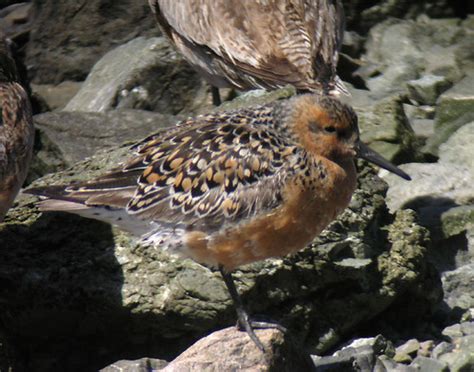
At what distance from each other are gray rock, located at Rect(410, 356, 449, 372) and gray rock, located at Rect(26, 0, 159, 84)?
643 cm

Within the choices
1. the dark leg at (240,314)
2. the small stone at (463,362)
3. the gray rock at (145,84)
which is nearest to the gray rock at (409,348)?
the small stone at (463,362)

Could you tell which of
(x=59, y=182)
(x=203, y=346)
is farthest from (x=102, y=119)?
(x=203, y=346)

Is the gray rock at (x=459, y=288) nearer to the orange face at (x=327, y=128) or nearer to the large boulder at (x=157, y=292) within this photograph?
the large boulder at (x=157, y=292)

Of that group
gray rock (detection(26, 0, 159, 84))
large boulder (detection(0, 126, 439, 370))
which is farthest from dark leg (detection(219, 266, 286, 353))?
gray rock (detection(26, 0, 159, 84))

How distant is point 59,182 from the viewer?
842 cm

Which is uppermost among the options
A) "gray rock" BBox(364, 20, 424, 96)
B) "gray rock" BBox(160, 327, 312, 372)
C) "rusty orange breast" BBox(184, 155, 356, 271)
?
"rusty orange breast" BBox(184, 155, 356, 271)

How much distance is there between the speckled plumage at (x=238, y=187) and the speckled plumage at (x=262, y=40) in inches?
83.7

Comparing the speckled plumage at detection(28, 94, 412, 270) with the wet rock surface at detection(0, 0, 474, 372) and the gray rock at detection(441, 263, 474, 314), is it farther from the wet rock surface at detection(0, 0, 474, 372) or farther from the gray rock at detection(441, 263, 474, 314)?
the gray rock at detection(441, 263, 474, 314)

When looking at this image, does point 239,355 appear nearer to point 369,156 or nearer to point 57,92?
point 369,156

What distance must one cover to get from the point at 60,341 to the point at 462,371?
2.74 m

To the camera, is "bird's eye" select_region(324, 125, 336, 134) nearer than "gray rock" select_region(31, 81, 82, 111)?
Yes

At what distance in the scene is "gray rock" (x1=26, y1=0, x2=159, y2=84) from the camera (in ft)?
42.4

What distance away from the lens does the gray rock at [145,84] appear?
11344mm

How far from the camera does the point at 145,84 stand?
37.5 feet
